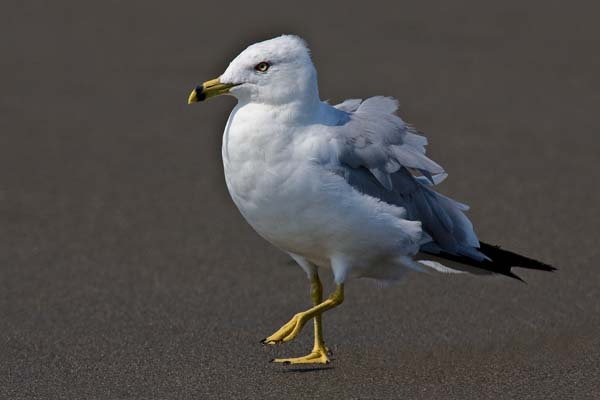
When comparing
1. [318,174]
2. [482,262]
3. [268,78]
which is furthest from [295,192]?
[482,262]

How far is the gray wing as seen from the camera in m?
6.35

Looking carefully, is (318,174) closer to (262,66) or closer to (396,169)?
(396,169)

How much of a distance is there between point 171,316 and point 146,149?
390 centimetres

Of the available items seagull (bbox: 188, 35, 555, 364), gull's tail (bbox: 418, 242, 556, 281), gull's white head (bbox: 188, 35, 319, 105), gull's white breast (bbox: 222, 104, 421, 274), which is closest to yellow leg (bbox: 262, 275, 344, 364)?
Result: seagull (bbox: 188, 35, 555, 364)

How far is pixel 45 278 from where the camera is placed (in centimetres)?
797

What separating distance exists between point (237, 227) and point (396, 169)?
9.54 ft

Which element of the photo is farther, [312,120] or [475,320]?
[475,320]

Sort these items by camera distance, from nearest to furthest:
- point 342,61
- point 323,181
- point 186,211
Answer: point 323,181 < point 186,211 < point 342,61

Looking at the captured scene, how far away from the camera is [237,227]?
9156 mm

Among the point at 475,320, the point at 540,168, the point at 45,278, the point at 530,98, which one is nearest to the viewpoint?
the point at 475,320

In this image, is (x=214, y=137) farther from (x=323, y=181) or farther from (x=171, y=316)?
(x=323, y=181)

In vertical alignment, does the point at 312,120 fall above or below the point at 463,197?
above

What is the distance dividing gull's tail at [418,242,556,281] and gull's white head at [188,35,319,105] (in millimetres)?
1160

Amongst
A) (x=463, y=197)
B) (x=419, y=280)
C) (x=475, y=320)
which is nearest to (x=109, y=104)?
(x=463, y=197)
